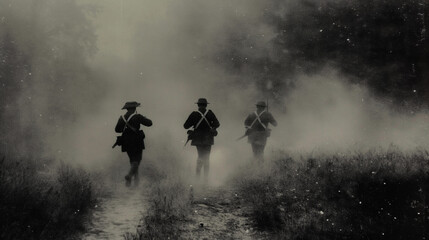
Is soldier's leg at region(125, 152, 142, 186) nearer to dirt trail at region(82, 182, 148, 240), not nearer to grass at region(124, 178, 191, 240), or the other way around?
dirt trail at region(82, 182, 148, 240)

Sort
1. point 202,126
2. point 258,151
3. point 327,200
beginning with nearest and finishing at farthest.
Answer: point 327,200 < point 202,126 < point 258,151

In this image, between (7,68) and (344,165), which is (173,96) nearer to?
(7,68)

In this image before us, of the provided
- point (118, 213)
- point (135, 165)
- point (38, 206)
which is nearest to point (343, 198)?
point (118, 213)

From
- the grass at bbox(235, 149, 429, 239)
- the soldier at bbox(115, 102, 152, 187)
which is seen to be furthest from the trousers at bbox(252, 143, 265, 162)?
the soldier at bbox(115, 102, 152, 187)

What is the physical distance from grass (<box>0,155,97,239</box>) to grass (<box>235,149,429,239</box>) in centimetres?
283

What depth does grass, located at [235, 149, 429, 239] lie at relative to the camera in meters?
5.91

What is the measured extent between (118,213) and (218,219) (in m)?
1.67

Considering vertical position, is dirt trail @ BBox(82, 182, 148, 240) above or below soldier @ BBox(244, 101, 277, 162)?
below

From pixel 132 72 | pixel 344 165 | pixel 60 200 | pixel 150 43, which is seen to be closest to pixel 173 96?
pixel 132 72

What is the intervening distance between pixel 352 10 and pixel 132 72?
Answer: 1138 centimetres

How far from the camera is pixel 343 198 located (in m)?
6.90

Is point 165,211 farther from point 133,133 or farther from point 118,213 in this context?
point 133,133

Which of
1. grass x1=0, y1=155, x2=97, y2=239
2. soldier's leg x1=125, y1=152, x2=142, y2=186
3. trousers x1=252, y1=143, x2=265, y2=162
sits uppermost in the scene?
trousers x1=252, y1=143, x2=265, y2=162

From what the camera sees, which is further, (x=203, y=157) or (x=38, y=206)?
(x=203, y=157)
